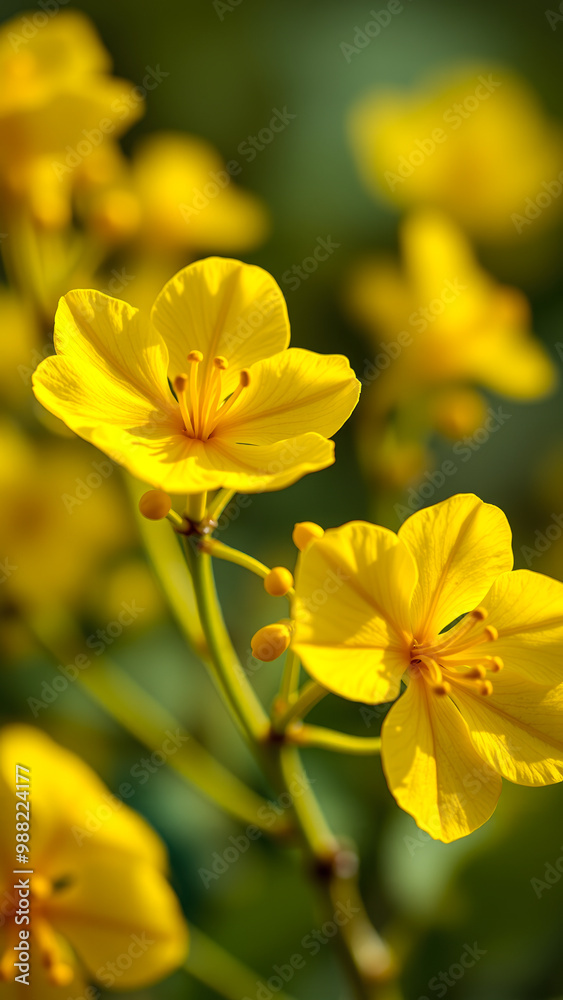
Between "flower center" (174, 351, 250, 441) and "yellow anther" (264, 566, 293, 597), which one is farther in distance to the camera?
"flower center" (174, 351, 250, 441)

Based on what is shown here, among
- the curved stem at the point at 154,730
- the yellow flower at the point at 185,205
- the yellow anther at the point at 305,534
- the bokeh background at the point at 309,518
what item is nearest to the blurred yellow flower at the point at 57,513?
the bokeh background at the point at 309,518

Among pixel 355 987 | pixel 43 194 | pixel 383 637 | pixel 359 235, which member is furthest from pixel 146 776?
pixel 359 235

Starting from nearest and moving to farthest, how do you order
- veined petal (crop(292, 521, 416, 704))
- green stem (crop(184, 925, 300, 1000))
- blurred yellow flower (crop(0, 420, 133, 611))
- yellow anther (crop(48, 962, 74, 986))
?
veined petal (crop(292, 521, 416, 704))
yellow anther (crop(48, 962, 74, 986))
green stem (crop(184, 925, 300, 1000))
blurred yellow flower (crop(0, 420, 133, 611))

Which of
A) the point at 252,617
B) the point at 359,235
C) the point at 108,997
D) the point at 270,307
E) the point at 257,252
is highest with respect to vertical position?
the point at 270,307

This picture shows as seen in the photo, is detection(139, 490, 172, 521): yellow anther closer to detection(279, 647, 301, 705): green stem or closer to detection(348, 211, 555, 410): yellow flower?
detection(279, 647, 301, 705): green stem

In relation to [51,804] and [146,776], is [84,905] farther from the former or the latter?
[146,776]

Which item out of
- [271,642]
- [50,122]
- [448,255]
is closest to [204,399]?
[271,642]

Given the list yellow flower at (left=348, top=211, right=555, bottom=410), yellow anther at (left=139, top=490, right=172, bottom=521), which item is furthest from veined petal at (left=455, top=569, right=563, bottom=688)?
yellow flower at (left=348, top=211, right=555, bottom=410)

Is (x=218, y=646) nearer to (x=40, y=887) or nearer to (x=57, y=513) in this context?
(x=40, y=887)
